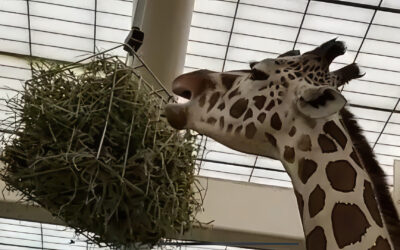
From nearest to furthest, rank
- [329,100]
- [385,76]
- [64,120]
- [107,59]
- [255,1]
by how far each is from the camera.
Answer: [329,100] < [64,120] < [107,59] < [255,1] < [385,76]

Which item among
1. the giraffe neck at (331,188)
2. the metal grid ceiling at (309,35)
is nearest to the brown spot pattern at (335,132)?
the giraffe neck at (331,188)

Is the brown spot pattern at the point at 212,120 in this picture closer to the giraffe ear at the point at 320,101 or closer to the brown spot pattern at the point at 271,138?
the brown spot pattern at the point at 271,138

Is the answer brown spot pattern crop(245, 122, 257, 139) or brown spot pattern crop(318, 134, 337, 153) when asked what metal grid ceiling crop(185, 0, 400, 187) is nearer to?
brown spot pattern crop(245, 122, 257, 139)

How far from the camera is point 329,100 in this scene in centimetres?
310

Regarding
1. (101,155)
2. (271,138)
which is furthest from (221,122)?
(101,155)

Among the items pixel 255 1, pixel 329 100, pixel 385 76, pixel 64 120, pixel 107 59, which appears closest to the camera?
pixel 329 100

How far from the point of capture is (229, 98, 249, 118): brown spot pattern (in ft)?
11.4

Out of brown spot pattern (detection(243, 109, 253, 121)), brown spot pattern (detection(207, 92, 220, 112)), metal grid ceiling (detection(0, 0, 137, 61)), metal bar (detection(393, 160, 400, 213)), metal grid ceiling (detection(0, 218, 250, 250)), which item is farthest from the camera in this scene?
metal grid ceiling (detection(0, 218, 250, 250))

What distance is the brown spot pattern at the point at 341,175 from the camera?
10.3ft

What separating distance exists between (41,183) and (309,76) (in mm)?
1233

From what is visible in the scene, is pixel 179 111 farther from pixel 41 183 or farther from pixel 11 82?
pixel 11 82

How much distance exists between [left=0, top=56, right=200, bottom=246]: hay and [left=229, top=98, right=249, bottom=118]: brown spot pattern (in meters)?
0.28

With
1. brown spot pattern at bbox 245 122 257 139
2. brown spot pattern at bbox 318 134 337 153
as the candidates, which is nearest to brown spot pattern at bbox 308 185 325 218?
brown spot pattern at bbox 318 134 337 153

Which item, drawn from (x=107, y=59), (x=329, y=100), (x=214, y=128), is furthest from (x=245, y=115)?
(x=107, y=59)
